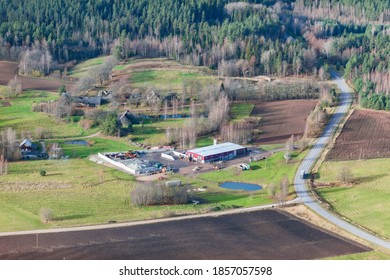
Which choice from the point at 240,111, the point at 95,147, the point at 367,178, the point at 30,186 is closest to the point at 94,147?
the point at 95,147

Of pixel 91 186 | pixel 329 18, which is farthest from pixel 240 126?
pixel 329 18

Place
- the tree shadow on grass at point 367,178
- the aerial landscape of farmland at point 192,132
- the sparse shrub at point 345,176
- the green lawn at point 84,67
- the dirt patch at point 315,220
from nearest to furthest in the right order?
the dirt patch at point 315,220 → the aerial landscape of farmland at point 192,132 → the tree shadow on grass at point 367,178 → the sparse shrub at point 345,176 → the green lawn at point 84,67

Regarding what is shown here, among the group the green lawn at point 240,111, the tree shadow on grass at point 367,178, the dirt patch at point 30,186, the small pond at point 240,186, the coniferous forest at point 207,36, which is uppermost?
the coniferous forest at point 207,36

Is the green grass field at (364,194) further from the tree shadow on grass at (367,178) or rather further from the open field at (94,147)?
the open field at (94,147)

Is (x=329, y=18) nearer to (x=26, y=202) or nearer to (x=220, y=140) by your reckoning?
(x=220, y=140)

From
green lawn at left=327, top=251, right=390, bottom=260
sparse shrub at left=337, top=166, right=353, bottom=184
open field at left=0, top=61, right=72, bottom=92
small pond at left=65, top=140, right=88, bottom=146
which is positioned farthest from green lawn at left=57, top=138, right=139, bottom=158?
green lawn at left=327, top=251, right=390, bottom=260

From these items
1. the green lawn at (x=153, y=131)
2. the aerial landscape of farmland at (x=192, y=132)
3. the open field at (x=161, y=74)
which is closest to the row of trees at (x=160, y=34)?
the aerial landscape of farmland at (x=192, y=132)
